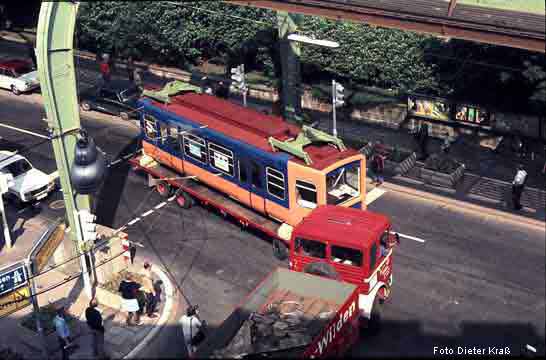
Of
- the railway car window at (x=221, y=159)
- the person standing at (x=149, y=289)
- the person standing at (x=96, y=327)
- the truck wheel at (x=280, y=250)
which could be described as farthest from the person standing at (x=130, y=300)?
the railway car window at (x=221, y=159)

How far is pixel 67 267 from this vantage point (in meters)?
28.4

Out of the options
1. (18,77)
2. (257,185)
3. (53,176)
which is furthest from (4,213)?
(18,77)

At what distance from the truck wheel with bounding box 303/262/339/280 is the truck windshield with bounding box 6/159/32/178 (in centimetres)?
1643

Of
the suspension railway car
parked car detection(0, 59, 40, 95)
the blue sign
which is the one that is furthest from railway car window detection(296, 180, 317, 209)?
parked car detection(0, 59, 40, 95)

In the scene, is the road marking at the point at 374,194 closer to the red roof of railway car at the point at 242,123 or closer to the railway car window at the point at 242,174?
the red roof of railway car at the point at 242,123

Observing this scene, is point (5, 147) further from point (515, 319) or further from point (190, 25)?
point (515, 319)

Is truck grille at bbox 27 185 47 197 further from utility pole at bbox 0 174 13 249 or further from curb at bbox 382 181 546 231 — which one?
curb at bbox 382 181 546 231

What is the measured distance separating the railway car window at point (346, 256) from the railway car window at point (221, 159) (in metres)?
7.14

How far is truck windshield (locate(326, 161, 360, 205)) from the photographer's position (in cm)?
2673

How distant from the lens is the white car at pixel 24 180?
33344 millimetres

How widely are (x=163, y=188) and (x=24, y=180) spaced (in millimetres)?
6245

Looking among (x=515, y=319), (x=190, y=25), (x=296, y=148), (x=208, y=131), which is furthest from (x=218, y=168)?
(x=190, y=25)

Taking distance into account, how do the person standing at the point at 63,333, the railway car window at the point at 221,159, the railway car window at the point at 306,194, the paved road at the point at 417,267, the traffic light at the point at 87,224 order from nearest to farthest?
the person standing at the point at 63,333 → the paved road at the point at 417,267 → the traffic light at the point at 87,224 → the railway car window at the point at 306,194 → the railway car window at the point at 221,159

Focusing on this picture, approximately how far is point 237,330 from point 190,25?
32.0 m
